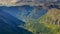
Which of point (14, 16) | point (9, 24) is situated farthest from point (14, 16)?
point (9, 24)

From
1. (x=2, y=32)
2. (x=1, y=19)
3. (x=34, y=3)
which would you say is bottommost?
(x=2, y=32)

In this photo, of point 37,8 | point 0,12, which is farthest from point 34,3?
point 0,12

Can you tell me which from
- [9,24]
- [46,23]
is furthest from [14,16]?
[46,23]

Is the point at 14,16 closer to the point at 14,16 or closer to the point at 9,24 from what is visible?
the point at 14,16

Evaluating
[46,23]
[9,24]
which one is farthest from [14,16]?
[46,23]

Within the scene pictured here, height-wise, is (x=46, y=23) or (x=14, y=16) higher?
(x=14, y=16)

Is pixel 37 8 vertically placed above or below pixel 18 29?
above

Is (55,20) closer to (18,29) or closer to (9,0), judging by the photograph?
(18,29)

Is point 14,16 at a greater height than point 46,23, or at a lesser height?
greater

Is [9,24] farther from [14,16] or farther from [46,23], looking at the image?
[46,23]
